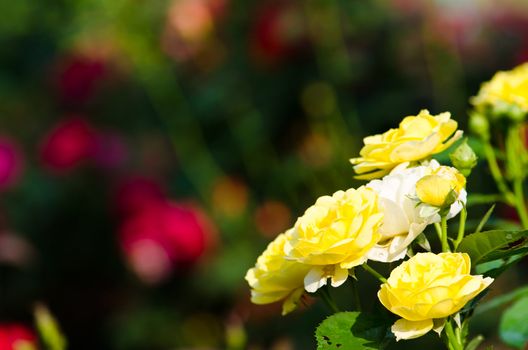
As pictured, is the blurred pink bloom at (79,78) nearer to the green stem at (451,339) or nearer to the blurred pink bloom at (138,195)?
the blurred pink bloom at (138,195)

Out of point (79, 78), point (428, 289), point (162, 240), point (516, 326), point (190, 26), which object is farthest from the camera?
point (79, 78)

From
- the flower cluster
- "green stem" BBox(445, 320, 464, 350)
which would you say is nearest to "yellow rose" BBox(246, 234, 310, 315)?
the flower cluster

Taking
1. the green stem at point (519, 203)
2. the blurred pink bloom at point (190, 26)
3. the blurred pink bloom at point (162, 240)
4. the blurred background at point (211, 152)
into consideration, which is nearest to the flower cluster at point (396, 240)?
the green stem at point (519, 203)

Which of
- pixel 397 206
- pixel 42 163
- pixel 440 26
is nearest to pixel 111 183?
pixel 42 163

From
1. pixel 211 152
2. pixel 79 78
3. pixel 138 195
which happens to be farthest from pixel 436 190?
pixel 79 78

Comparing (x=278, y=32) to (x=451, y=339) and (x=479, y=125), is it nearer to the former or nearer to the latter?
(x=479, y=125)

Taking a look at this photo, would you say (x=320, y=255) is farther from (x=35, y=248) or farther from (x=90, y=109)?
(x=90, y=109)
